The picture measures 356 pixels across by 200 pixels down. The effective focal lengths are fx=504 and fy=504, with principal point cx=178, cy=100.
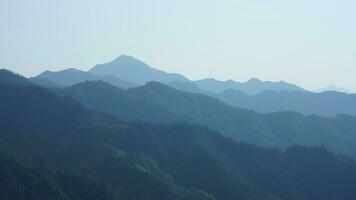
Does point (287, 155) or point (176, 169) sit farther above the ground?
point (287, 155)

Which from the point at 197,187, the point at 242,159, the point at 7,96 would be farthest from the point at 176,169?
the point at 7,96

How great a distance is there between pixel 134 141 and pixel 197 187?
25.8 metres

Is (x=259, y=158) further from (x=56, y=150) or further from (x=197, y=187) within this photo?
(x=56, y=150)

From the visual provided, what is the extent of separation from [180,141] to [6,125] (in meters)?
49.0

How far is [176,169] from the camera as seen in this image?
130500 millimetres

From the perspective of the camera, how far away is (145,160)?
→ 124062 millimetres

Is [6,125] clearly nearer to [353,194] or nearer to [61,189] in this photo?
[61,189]

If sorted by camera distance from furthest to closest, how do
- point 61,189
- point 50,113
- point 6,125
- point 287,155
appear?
point 287,155 < point 50,113 < point 6,125 < point 61,189

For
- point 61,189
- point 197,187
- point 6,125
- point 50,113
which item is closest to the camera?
point 61,189

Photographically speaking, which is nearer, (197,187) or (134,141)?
(197,187)

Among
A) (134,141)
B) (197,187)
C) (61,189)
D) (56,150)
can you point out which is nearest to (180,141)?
(134,141)

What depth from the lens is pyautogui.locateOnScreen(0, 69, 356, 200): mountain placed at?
10532cm

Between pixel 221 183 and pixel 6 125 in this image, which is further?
pixel 6 125

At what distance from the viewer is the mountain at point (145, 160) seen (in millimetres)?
105325
